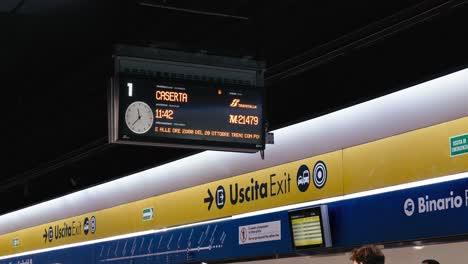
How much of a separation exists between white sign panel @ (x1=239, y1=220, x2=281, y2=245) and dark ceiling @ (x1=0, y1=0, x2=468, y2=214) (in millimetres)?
1012

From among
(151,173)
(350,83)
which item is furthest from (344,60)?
(151,173)

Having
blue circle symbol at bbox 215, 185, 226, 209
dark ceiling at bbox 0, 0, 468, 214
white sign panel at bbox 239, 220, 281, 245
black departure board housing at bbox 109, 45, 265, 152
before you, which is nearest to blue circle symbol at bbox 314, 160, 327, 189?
dark ceiling at bbox 0, 0, 468, 214

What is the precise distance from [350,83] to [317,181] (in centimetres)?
99

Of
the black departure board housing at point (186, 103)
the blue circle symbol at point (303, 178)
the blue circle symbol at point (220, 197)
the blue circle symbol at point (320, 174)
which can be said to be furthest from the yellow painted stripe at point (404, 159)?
the blue circle symbol at point (220, 197)

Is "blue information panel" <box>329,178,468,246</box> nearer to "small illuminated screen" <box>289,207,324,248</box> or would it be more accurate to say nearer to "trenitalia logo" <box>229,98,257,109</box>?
"small illuminated screen" <box>289,207,324,248</box>

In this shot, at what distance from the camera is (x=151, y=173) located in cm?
1147

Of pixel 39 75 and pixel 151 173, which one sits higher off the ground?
pixel 39 75

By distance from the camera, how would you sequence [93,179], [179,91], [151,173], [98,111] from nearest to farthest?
[179,91] → [98,111] → [151,173] → [93,179]

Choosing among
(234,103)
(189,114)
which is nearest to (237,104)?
(234,103)

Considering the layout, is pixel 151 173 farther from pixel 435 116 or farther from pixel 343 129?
pixel 435 116

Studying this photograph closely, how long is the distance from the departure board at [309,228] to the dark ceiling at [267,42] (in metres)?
0.92

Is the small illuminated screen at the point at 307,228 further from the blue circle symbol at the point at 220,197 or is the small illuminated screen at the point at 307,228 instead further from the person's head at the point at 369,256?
the person's head at the point at 369,256

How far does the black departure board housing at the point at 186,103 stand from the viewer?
6906 mm

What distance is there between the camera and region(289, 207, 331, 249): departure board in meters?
8.26
